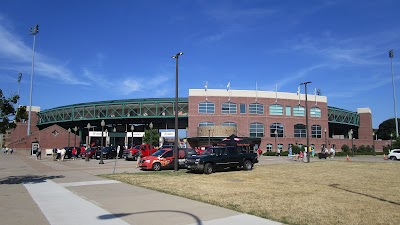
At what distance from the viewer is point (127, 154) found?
39.8 meters

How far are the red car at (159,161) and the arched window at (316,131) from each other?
6301 centimetres

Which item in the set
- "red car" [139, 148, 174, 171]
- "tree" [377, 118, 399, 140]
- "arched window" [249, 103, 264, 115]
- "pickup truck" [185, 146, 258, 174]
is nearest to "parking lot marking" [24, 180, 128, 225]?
"pickup truck" [185, 146, 258, 174]

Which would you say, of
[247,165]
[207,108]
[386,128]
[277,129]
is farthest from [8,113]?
[386,128]

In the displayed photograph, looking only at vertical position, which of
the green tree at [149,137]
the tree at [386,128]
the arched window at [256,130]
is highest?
the tree at [386,128]

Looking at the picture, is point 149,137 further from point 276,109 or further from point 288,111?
point 288,111

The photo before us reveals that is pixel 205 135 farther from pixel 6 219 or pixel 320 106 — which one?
pixel 6 219

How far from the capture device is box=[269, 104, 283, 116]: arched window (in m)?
78.1

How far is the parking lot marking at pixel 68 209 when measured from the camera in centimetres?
820

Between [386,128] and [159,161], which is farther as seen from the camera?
[386,128]

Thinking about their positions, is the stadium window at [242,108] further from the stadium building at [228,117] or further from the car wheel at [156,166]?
the car wheel at [156,166]

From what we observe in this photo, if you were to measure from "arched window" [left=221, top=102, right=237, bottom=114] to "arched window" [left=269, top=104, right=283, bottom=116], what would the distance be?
852cm

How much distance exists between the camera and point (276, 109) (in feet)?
258

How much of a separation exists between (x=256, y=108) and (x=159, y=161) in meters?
55.5

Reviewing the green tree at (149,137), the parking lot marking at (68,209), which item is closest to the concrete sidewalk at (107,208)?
the parking lot marking at (68,209)
